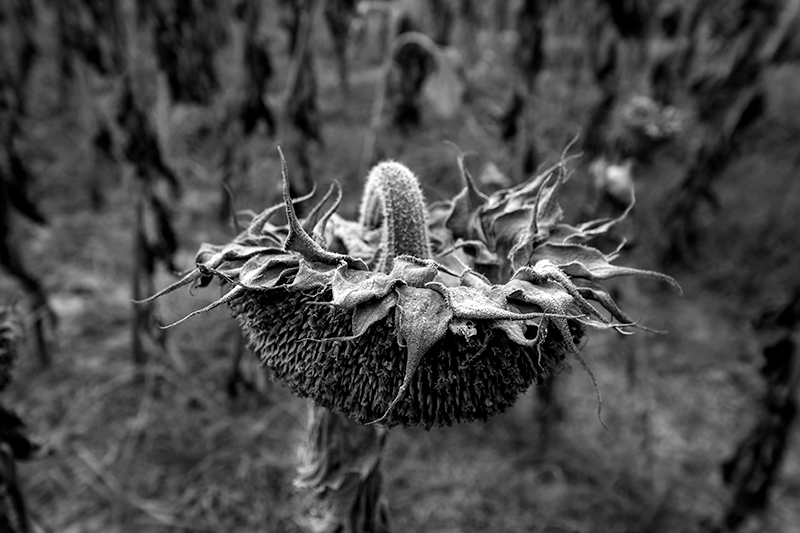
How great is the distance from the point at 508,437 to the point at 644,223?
2.22 metres

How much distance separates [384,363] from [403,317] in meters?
0.08

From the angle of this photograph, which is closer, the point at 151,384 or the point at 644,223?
the point at 151,384

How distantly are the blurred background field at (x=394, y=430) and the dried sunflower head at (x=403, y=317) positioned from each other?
17.8 inches

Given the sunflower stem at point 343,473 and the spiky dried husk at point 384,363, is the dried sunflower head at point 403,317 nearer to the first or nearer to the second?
the spiky dried husk at point 384,363

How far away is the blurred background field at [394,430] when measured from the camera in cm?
203

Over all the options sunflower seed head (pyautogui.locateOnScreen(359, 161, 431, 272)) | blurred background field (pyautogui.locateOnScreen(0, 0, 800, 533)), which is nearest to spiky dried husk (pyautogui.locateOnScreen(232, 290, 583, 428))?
sunflower seed head (pyautogui.locateOnScreen(359, 161, 431, 272))

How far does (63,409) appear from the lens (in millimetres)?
2266

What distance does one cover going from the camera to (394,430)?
7.07ft

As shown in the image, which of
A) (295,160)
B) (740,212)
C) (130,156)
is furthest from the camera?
(740,212)

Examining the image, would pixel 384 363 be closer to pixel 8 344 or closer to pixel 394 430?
pixel 8 344

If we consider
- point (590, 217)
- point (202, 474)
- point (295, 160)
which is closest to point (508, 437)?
point (590, 217)

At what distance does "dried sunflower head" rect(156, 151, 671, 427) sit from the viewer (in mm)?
691

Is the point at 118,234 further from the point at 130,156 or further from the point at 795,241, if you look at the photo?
the point at 795,241

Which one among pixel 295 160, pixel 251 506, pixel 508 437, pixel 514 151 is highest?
pixel 295 160
